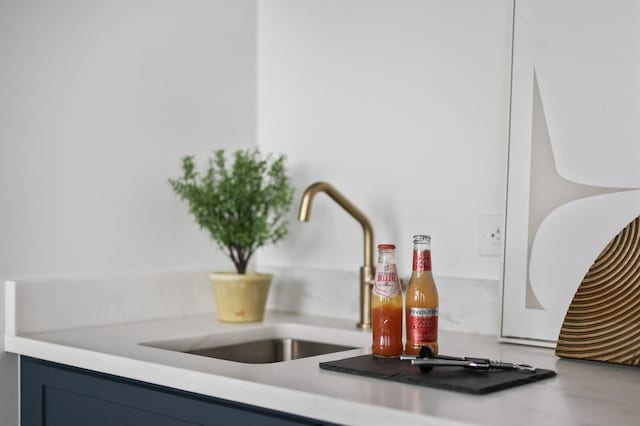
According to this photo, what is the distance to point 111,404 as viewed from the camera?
1614mm

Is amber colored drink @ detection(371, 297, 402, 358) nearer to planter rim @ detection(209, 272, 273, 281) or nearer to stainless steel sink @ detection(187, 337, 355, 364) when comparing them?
stainless steel sink @ detection(187, 337, 355, 364)

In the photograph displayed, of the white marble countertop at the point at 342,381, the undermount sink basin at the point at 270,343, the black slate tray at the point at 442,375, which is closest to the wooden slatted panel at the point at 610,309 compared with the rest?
the white marble countertop at the point at 342,381

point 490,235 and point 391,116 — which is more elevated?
point 391,116

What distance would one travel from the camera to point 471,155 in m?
1.89

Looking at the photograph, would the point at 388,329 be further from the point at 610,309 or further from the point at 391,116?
the point at 391,116

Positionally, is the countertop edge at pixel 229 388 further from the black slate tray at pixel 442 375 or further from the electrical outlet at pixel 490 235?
the electrical outlet at pixel 490 235

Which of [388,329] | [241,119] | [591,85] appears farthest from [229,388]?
[241,119]

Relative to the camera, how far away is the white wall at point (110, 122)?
6.08ft

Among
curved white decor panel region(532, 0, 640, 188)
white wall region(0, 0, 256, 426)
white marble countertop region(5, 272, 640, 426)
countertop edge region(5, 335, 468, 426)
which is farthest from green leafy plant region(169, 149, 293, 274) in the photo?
curved white decor panel region(532, 0, 640, 188)

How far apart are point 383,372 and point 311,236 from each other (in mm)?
907

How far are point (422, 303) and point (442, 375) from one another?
18 cm

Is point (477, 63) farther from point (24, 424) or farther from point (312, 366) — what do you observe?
point (24, 424)

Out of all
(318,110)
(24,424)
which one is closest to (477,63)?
(318,110)

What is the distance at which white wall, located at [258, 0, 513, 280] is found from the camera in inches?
73.7
